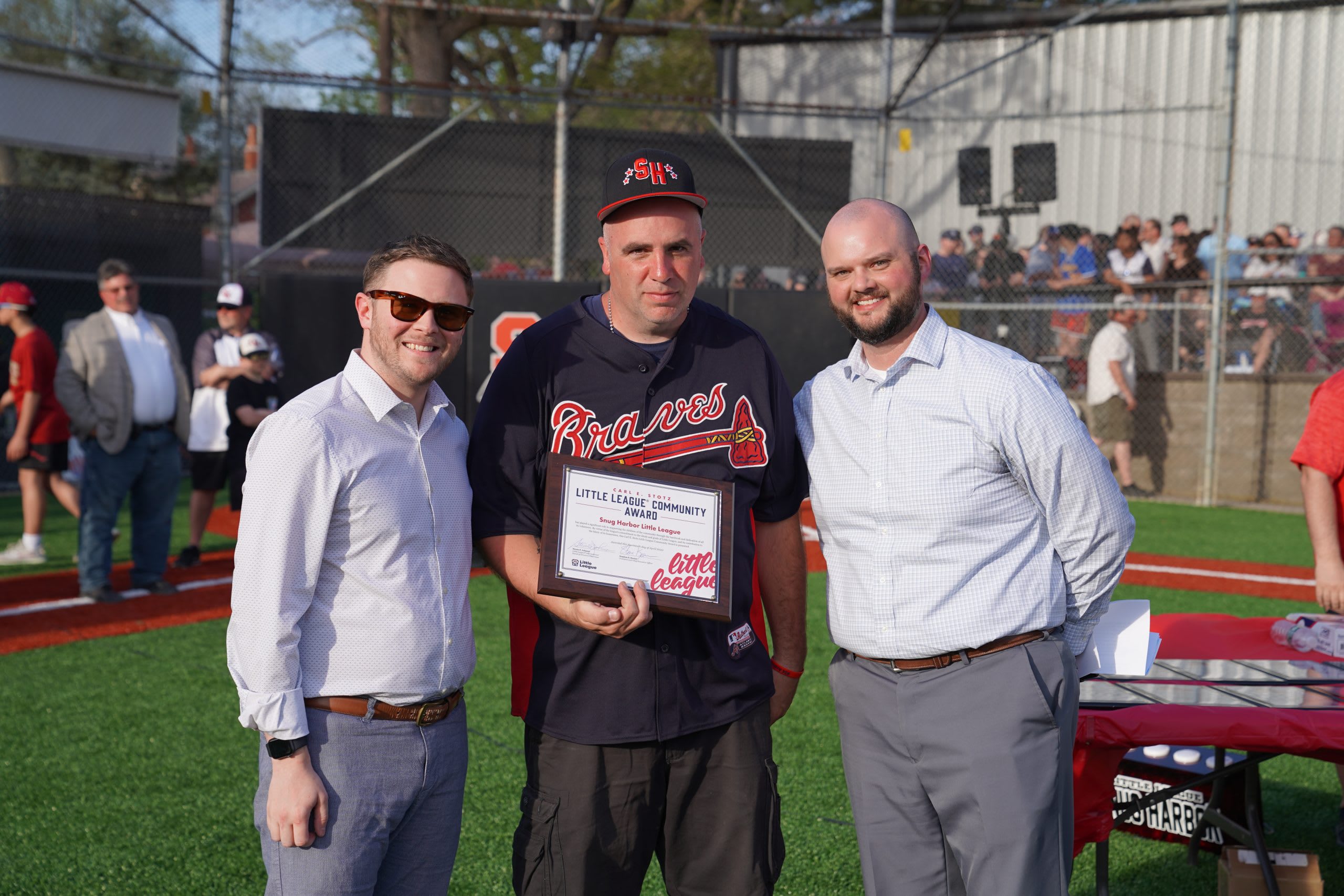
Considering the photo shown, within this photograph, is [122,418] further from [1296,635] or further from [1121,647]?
[1296,635]

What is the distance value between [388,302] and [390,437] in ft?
1.01

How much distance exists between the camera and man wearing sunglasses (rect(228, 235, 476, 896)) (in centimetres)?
236

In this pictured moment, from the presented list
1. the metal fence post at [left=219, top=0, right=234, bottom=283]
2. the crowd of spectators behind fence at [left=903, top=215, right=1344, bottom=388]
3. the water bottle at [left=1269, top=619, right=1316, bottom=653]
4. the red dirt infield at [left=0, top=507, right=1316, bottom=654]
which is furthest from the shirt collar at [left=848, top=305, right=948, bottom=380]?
the crowd of spectators behind fence at [left=903, top=215, right=1344, bottom=388]

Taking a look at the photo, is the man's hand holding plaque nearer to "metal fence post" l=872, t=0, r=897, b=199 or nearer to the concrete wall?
"metal fence post" l=872, t=0, r=897, b=199

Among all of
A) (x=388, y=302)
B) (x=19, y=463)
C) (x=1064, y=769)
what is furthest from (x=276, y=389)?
(x=1064, y=769)

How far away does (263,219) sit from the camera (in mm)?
11930

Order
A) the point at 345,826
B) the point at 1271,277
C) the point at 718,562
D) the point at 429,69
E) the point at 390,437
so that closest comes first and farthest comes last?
1. the point at 345,826
2. the point at 390,437
3. the point at 718,562
4. the point at 1271,277
5. the point at 429,69

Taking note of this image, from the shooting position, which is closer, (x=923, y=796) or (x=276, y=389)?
(x=923, y=796)

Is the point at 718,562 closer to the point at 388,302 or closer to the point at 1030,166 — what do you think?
the point at 388,302

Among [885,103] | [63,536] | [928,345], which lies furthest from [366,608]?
[885,103]

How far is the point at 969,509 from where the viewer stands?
→ 281 cm

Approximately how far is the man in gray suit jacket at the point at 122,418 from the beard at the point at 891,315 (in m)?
6.47

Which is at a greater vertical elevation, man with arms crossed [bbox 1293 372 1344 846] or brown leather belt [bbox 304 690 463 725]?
man with arms crossed [bbox 1293 372 1344 846]

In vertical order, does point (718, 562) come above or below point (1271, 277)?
below
